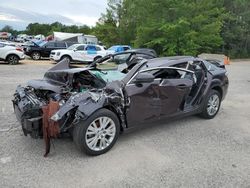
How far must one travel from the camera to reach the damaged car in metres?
3.72

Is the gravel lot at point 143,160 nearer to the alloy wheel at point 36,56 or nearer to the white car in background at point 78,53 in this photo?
the white car in background at point 78,53

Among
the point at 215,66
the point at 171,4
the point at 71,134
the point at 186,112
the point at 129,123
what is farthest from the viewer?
the point at 171,4

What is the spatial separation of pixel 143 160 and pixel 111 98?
3.26 ft

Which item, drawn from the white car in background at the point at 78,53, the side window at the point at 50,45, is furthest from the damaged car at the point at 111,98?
the side window at the point at 50,45

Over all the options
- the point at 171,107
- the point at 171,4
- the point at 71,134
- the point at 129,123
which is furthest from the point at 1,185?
the point at 171,4

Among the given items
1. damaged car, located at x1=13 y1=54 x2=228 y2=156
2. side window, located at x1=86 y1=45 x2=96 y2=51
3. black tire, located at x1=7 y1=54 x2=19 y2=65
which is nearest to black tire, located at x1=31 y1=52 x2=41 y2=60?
black tire, located at x1=7 y1=54 x2=19 y2=65

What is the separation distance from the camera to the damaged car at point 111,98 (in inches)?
146

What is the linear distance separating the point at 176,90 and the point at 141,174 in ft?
6.14

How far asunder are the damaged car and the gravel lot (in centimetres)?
27

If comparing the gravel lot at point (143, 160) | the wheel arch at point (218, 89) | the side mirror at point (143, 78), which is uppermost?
the side mirror at point (143, 78)

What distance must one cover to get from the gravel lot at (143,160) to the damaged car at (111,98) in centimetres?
27

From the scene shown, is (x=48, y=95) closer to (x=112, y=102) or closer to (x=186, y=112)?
(x=112, y=102)

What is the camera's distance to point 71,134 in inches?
152

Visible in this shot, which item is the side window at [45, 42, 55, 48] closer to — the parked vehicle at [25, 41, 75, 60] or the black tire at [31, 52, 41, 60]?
the parked vehicle at [25, 41, 75, 60]
